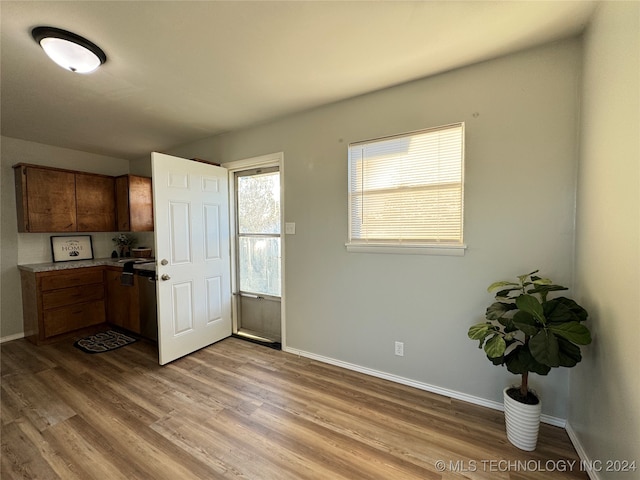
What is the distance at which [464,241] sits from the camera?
195 cm

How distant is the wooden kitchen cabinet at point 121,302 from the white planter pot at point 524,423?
12.5ft

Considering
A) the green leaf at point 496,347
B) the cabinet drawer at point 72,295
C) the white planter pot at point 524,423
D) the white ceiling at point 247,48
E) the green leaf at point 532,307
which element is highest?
the white ceiling at point 247,48

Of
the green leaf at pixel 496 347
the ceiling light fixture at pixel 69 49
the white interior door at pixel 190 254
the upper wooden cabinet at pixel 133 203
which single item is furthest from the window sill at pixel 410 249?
the upper wooden cabinet at pixel 133 203

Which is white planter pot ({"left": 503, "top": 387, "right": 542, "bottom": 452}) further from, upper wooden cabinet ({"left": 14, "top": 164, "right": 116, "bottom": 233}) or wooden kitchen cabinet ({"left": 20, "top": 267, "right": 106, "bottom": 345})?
upper wooden cabinet ({"left": 14, "top": 164, "right": 116, "bottom": 233})

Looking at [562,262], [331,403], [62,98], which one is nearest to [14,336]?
[62,98]

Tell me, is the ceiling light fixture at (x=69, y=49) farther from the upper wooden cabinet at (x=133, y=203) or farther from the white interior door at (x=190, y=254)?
the upper wooden cabinet at (x=133, y=203)

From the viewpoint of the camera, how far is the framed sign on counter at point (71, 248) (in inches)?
141

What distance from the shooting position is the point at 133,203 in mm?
3816

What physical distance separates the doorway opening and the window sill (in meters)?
0.97

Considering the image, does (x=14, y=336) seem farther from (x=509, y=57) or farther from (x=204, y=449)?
(x=509, y=57)

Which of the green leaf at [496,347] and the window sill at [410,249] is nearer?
the green leaf at [496,347]

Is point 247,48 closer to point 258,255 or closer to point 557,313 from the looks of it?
point 258,255

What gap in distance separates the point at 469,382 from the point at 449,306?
59 centimetres

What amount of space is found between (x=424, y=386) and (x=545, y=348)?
1.07 meters
